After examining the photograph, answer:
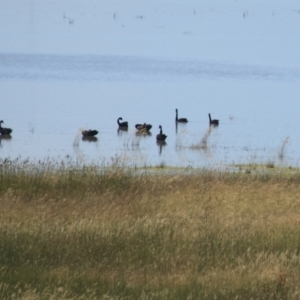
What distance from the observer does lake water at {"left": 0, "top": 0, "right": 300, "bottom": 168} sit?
2836 cm

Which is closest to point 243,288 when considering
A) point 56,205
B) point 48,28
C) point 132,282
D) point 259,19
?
point 132,282

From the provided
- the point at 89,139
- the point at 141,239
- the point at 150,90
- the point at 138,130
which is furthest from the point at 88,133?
the point at 141,239

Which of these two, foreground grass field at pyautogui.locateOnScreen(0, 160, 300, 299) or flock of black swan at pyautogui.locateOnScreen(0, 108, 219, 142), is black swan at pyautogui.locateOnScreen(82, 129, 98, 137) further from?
foreground grass field at pyautogui.locateOnScreen(0, 160, 300, 299)

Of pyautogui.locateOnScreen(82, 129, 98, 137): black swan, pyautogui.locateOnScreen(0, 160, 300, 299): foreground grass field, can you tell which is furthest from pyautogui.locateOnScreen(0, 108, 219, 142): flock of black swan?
pyautogui.locateOnScreen(0, 160, 300, 299): foreground grass field

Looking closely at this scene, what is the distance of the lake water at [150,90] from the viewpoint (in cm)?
2836

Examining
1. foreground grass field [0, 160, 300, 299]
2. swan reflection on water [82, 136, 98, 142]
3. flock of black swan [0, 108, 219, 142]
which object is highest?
foreground grass field [0, 160, 300, 299]

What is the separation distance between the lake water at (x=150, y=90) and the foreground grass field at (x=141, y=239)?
4391 millimetres

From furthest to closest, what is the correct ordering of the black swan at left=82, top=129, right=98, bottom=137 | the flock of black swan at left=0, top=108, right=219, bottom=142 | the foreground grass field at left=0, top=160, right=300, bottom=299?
the black swan at left=82, top=129, right=98, bottom=137 < the flock of black swan at left=0, top=108, right=219, bottom=142 < the foreground grass field at left=0, top=160, right=300, bottom=299

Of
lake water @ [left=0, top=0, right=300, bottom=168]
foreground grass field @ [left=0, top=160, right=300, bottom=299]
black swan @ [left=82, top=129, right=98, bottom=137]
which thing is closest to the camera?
foreground grass field @ [left=0, top=160, right=300, bottom=299]

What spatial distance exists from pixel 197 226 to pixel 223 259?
140 centimetres

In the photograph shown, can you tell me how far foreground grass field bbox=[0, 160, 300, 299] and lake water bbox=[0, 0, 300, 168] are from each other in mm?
4391

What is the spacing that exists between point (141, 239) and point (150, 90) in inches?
1435

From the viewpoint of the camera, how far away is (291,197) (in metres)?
16.2

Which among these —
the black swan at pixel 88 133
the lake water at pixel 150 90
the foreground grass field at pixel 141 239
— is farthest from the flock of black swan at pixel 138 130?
the foreground grass field at pixel 141 239
